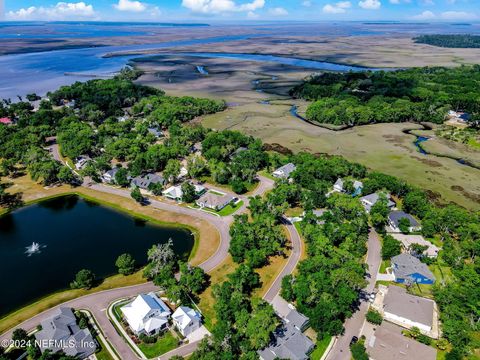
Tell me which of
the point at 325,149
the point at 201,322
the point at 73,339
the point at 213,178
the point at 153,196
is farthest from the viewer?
the point at 325,149

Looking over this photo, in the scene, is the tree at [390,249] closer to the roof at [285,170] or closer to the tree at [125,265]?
the roof at [285,170]

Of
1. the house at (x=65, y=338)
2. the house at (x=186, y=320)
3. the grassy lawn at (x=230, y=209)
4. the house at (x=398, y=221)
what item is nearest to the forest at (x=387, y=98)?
the house at (x=398, y=221)

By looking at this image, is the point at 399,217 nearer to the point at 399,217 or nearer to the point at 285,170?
the point at 399,217

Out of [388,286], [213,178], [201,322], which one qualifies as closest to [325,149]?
[213,178]

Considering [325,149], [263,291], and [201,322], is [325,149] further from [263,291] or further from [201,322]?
[201,322]

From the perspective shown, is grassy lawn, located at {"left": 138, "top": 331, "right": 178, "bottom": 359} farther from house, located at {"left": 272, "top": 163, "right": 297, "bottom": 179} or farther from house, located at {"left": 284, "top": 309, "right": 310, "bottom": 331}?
house, located at {"left": 272, "top": 163, "right": 297, "bottom": 179}

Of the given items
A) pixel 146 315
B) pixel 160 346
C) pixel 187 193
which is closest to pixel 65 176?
pixel 187 193
